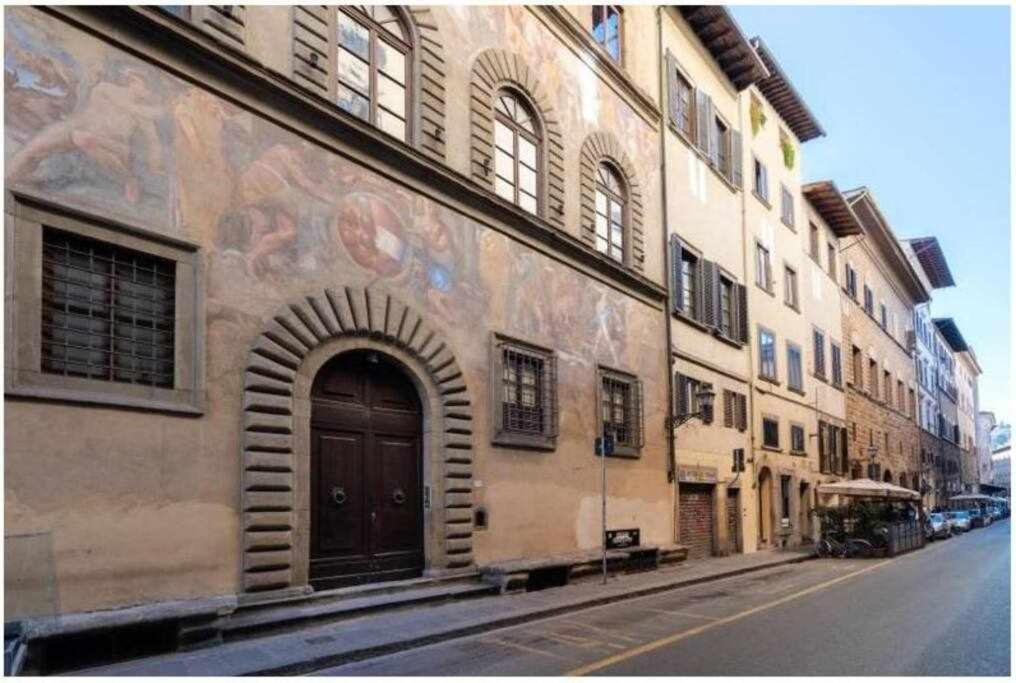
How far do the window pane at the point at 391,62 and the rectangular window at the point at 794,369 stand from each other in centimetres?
2094

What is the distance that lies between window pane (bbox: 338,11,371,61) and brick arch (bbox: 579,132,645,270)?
6.58 m

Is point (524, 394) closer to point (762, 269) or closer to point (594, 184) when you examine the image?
point (594, 184)

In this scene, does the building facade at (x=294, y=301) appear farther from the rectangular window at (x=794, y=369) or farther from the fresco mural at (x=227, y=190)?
the rectangular window at (x=794, y=369)

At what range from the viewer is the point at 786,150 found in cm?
3444

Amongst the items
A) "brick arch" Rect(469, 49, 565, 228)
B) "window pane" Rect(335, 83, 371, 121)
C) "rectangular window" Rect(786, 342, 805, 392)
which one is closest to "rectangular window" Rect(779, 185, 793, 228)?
"rectangular window" Rect(786, 342, 805, 392)

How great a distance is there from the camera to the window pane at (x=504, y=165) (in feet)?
54.5

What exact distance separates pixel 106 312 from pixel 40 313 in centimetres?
84

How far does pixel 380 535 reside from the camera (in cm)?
1338

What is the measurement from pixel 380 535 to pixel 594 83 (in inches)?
445

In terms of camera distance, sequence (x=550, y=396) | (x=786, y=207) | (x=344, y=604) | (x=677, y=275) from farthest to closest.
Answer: (x=786, y=207), (x=677, y=275), (x=550, y=396), (x=344, y=604)

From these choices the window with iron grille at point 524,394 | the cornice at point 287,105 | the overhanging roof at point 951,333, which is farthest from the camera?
the overhanging roof at point 951,333

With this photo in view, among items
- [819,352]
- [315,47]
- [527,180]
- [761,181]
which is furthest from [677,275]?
[819,352]

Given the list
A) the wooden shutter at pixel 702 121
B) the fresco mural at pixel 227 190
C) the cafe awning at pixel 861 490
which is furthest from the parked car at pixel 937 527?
the fresco mural at pixel 227 190

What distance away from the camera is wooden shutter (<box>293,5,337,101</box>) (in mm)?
12383
